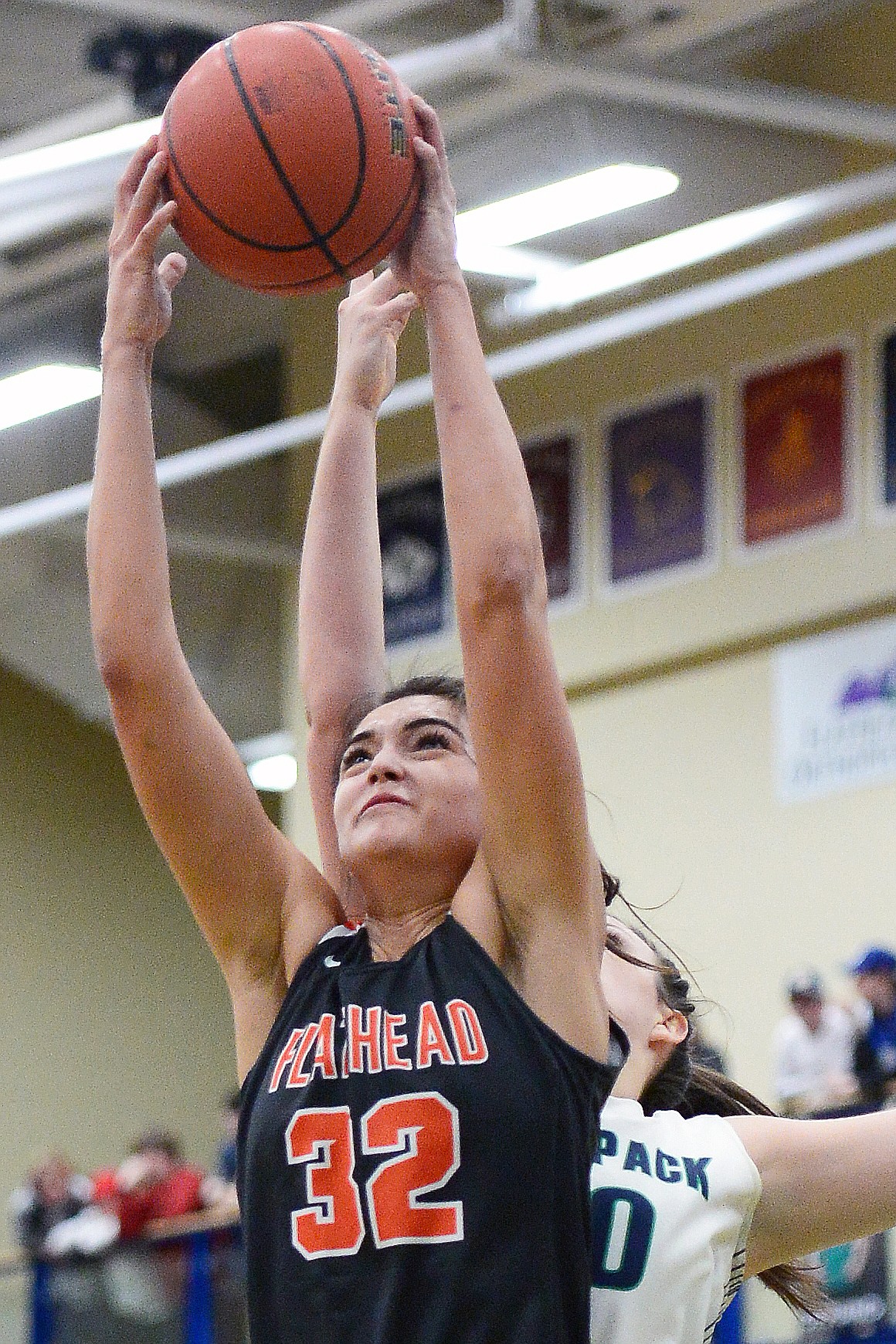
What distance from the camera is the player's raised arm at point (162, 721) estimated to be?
266 cm

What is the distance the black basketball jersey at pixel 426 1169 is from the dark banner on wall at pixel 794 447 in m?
10.3

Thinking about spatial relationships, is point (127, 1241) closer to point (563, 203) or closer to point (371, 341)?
point (563, 203)

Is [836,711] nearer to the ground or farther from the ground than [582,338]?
nearer to the ground

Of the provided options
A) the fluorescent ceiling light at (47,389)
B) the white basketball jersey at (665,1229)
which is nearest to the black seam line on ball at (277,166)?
the white basketball jersey at (665,1229)

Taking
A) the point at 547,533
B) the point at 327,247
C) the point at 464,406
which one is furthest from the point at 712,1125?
the point at 547,533

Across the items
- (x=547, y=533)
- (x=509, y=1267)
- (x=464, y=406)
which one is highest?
(x=547, y=533)

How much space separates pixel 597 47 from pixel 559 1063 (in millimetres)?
9734

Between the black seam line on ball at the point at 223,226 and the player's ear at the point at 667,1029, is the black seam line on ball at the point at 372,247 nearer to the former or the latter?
the black seam line on ball at the point at 223,226

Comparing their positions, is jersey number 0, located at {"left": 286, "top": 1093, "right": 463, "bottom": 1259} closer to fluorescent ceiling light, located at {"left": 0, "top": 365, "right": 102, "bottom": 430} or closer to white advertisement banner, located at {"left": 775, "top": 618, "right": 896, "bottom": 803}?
white advertisement banner, located at {"left": 775, "top": 618, "right": 896, "bottom": 803}

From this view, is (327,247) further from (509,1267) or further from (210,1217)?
(210,1217)

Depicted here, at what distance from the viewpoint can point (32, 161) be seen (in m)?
10.4

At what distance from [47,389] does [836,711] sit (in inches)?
211

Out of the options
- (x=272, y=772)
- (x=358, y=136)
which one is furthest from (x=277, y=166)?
(x=272, y=772)

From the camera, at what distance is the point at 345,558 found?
323 cm
